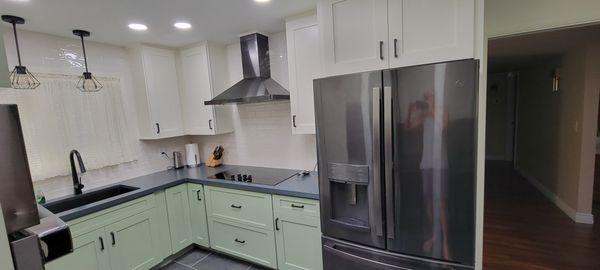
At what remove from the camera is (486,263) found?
2.52m

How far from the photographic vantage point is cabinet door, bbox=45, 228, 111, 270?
1914 mm

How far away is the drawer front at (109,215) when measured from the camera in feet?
6.42

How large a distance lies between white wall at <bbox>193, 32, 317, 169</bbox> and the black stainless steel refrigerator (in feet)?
3.45

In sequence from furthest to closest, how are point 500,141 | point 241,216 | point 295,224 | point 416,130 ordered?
point 500,141, point 241,216, point 295,224, point 416,130

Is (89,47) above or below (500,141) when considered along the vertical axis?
above

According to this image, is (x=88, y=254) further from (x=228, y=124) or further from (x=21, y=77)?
(x=228, y=124)

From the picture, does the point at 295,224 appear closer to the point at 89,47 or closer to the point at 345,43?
the point at 345,43

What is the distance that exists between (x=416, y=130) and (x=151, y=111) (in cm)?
261

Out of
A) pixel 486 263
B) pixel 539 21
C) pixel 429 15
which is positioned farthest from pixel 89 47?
pixel 486 263

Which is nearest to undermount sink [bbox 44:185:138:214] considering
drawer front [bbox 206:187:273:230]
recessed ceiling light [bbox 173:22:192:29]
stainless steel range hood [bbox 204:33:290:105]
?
drawer front [bbox 206:187:273:230]

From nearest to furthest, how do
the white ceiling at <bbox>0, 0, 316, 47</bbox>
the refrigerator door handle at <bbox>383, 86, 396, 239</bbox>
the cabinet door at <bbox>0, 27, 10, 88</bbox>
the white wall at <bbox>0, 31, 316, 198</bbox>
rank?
the cabinet door at <bbox>0, 27, 10, 88</bbox> < the refrigerator door handle at <bbox>383, 86, 396, 239</bbox> < the white ceiling at <bbox>0, 0, 316, 47</bbox> < the white wall at <bbox>0, 31, 316, 198</bbox>

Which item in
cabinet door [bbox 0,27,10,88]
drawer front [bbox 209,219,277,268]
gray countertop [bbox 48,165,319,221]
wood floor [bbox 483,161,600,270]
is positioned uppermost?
cabinet door [bbox 0,27,10,88]

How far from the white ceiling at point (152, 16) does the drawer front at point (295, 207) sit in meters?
1.51

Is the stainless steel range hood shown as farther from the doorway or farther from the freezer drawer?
the doorway
